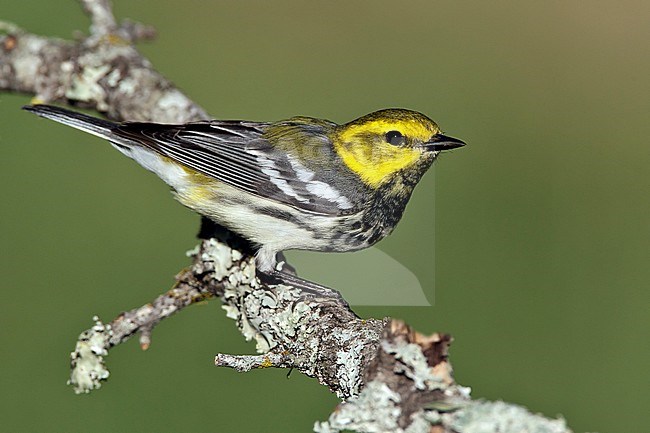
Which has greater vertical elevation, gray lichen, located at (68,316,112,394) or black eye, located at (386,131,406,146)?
black eye, located at (386,131,406,146)

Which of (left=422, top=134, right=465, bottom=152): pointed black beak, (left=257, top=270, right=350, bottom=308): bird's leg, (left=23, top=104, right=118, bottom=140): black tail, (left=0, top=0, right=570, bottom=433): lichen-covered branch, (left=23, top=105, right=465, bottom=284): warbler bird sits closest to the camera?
(left=0, top=0, right=570, bottom=433): lichen-covered branch

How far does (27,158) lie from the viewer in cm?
647

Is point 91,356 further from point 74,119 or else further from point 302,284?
point 74,119

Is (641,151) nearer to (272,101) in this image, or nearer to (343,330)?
(272,101)

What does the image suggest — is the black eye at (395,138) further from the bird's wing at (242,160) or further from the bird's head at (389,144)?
the bird's wing at (242,160)

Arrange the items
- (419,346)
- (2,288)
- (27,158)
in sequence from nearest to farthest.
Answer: (419,346)
(2,288)
(27,158)

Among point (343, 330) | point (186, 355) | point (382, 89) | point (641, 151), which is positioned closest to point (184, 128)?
point (343, 330)

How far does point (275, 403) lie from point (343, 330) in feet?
7.97

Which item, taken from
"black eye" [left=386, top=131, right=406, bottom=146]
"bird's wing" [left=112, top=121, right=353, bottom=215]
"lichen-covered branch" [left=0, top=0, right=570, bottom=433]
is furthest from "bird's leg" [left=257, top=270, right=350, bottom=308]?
"black eye" [left=386, top=131, right=406, bottom=146]

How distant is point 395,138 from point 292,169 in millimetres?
509

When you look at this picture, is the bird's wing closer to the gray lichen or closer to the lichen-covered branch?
the lichen-covered branch

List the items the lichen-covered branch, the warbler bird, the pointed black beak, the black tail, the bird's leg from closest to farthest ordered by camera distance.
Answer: the lichen-covered branch → the bird's leg → the pointed black beak → the warbler bird → the black tail

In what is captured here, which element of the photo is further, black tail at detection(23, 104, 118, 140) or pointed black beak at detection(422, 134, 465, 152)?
black tail at detection(23, 104, 118, 140)

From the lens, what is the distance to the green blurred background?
5.34 m
